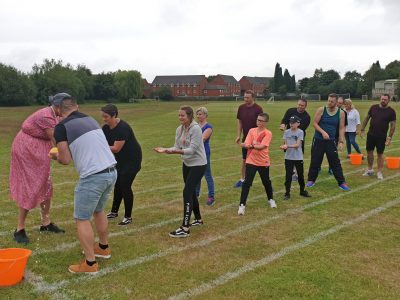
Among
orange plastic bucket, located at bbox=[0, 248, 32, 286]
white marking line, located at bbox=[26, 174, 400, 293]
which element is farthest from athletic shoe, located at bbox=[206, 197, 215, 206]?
orange plastic bucket, located at bbox=[0, 248, 32, 286]

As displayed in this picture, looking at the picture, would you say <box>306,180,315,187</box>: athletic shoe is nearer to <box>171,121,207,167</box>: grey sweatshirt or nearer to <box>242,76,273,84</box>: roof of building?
<box>171,121,207,167</box>: grey sweatshirt

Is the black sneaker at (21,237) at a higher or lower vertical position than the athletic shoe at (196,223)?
higher

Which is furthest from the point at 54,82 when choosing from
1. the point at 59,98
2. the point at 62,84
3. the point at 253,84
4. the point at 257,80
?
the point at 257,80

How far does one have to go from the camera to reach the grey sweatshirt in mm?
6258

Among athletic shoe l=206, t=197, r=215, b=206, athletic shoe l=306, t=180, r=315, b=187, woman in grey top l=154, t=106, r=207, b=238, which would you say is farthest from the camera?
athletic shoe l=306, t=180, r=315, b=187

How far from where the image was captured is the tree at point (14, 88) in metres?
80.8

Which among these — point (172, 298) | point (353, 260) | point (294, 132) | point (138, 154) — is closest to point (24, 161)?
point (138, 154)

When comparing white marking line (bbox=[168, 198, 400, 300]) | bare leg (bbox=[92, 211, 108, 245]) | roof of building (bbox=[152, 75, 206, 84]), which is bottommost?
white marking line (bbox=[168, 198, 400, 300])

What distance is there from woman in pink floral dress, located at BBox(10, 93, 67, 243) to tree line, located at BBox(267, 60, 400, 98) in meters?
113

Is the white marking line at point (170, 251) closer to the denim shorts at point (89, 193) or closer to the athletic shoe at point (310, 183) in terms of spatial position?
the denim shorts at point (89, 193)

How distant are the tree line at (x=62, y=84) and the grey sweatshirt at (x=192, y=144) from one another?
78635mm

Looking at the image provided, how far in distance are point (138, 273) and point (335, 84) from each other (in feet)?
393

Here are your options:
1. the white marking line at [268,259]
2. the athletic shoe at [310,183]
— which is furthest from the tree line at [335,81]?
the white marking line at [268,259]

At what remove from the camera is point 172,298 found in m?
4.45
